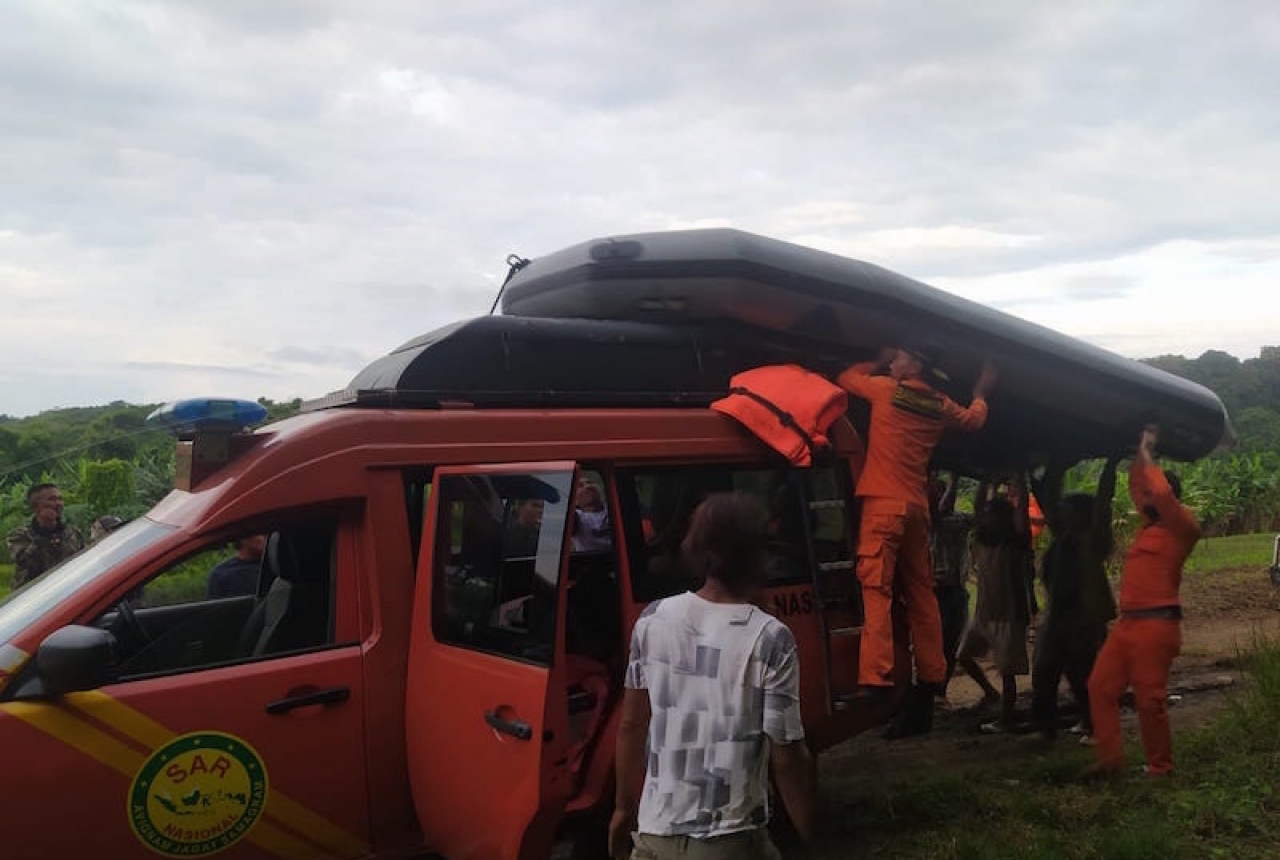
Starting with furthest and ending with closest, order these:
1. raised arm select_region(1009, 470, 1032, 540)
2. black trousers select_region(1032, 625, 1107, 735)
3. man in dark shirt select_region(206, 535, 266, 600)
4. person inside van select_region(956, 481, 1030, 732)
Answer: raised arm select_region(1009, 470, 1032, 540)
person inside van select_region(956, 481, 1030, 732)
black trousers select_region(1032, 625, 1107, 735)
man in dark shirt select_region(206, 535, 266, 600)

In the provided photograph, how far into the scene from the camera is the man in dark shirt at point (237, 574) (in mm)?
4105

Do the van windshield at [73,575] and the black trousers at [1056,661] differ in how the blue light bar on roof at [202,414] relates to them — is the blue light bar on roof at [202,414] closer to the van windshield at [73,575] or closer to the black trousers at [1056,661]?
the van windshield at [73,575]

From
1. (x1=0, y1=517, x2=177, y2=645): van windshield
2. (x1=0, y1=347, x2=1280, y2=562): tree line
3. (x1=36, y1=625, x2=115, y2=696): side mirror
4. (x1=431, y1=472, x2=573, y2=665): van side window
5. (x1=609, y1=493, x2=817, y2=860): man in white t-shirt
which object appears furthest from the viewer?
(x1=0, y1=347, x2=1280, y2=562): tree line

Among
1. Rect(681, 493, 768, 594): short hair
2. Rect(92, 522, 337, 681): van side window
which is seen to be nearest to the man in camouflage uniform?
Rect(92, 522, 337, 681): van side window

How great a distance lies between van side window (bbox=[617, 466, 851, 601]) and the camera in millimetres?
4180

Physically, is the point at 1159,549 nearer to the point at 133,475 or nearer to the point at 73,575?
the point at 73,575

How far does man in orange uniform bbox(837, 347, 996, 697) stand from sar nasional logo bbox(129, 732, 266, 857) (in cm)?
257

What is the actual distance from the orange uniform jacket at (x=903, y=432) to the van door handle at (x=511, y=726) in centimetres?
221

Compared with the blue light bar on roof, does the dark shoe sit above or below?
below

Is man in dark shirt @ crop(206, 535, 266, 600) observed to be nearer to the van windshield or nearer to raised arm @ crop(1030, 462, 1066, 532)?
the van windshield

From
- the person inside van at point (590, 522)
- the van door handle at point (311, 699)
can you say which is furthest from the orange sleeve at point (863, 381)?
the van door handle at point (311, 699)

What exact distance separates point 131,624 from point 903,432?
10.9 feet

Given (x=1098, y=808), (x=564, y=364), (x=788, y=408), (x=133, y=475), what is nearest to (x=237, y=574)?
(x=564, y=364)

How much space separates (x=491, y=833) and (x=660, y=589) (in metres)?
1.23
